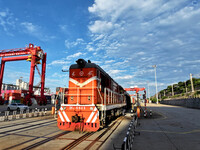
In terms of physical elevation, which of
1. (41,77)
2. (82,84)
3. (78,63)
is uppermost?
(41,77)

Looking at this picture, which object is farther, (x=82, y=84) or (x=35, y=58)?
(x=35, y=58)

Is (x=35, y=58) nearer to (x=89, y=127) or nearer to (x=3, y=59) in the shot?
(x=3, y=59)

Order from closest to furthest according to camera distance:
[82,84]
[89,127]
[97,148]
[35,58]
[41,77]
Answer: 1. [97,148]
2. [89,127]
3. [82,84]
4. [35,58]
5. [41,77]

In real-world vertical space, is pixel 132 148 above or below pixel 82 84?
below

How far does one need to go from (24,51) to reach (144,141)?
1514 inches

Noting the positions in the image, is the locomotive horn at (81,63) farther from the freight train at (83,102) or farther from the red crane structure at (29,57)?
the red crane structure at (29,57)

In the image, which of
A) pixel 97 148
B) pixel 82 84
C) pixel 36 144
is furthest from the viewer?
pixel 82 84

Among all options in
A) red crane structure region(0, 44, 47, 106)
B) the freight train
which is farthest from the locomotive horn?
red crane structure region(0, 44, 47, 106)

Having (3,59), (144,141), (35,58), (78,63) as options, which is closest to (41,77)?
(35,58)

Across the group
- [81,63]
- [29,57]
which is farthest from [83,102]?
[29,57]

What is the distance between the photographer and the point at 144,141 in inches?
239

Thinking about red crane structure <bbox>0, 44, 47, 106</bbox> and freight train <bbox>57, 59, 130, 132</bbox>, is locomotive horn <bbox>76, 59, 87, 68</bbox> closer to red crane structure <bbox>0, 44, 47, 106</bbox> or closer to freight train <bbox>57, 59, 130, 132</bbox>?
freight train <bbox>57, 59, 130, 132</bbox>

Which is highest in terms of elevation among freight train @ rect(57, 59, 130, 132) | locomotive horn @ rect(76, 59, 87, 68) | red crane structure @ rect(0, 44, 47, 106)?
red crane structure @ rect(0, 44, 47, 106)

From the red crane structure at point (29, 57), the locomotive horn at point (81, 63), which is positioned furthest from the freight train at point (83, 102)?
the red crane structure at point (29, 57)
